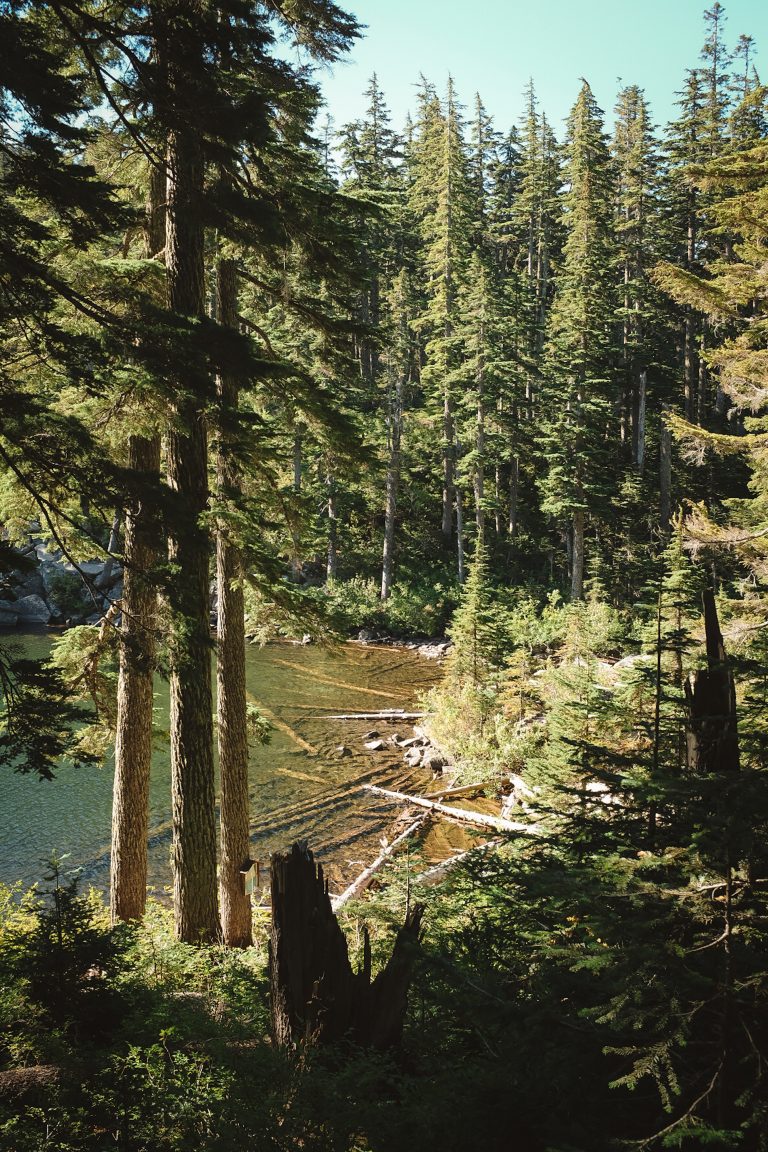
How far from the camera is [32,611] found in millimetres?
31203

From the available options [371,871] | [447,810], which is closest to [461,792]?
[447,810]

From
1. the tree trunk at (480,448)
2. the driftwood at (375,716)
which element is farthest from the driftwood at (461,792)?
the tree trunk at (480,448)

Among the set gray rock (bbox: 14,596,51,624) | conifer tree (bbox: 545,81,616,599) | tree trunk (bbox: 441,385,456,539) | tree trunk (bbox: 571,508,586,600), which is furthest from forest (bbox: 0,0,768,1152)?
gray rock (bbox: 14,596,51,624)

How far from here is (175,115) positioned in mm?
5293

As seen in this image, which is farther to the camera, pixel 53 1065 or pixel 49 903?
pixel 49 903

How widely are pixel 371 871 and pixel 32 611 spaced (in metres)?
24.8

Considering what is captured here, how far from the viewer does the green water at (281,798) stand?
42.6 ft

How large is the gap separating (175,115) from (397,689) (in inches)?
792

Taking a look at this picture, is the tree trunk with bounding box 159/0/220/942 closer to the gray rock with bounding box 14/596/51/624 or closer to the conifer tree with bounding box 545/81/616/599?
the conifer tree with bounding box 545/81/616/599

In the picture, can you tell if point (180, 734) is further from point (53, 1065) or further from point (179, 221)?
point (179, 221)

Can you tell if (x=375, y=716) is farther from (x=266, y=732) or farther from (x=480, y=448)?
(x=480, y=448)

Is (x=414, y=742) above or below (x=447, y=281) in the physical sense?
below

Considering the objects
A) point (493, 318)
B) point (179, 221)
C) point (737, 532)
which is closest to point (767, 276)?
point (737, 532)

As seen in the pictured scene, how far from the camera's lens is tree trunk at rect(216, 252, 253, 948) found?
350 inches
